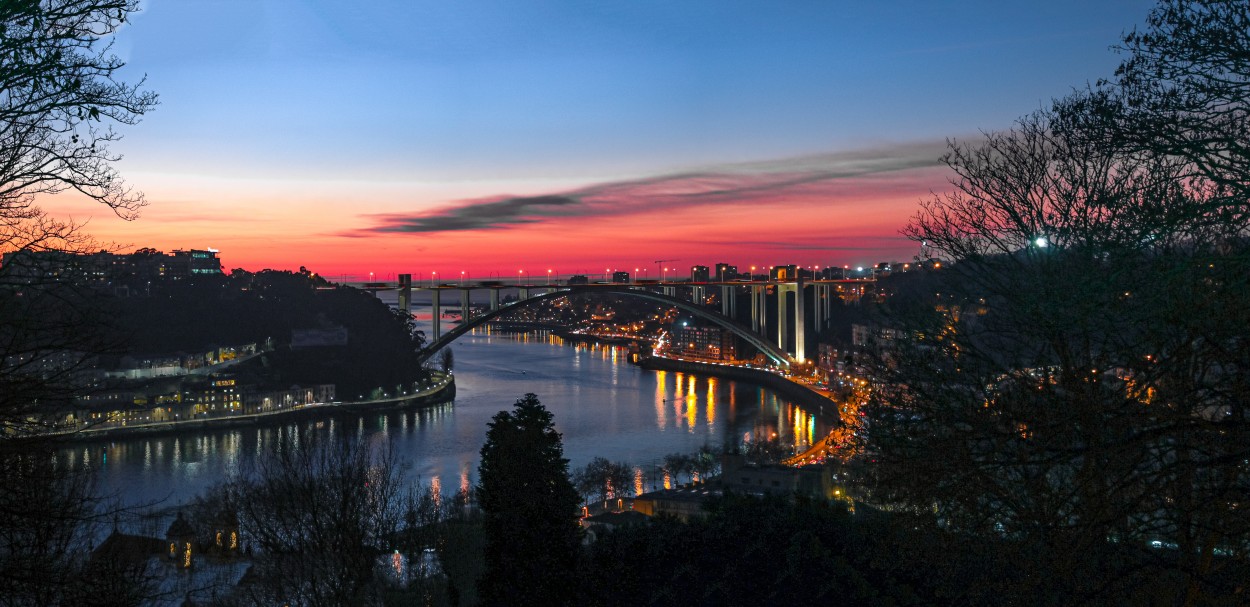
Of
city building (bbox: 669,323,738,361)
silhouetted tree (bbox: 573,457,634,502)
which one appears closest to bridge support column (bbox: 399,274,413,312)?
city building (bbox: 669,323,738,361)

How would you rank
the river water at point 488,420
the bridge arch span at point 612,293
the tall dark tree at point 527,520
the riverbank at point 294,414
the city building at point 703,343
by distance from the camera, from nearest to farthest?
the tall dark tree at point 527,520 → the river water at point 488,420 → the riverbank at point 294,414 → the bridge arch span at point 612,293 → the city building at point 703,343

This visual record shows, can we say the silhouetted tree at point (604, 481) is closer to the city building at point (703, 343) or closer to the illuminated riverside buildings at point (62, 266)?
the illuminated riverside buildings at point (62, 266)

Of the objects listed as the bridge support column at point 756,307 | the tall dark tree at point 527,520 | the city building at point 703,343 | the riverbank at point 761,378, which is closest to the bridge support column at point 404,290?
the riverbank at point 761,378

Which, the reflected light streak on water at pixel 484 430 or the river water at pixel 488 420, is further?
the reflected light streak on water at pixel 484 430

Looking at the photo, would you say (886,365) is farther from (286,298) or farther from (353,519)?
(286,298)

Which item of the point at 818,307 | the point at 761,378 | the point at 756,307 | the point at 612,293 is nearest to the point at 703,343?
the point at 756,307

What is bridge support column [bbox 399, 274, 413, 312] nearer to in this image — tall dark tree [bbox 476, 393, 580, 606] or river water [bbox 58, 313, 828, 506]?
river water [bbox 58, 313, 828, 506]

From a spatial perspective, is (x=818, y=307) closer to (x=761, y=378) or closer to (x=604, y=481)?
(x=761, y=378)
